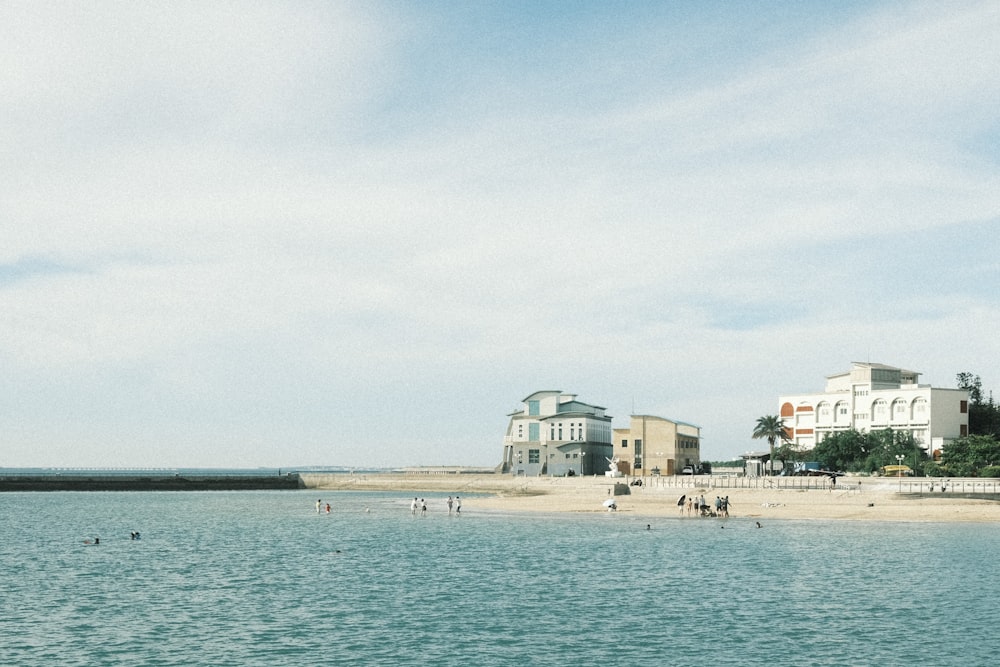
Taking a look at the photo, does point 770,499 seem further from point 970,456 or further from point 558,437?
point 558,437

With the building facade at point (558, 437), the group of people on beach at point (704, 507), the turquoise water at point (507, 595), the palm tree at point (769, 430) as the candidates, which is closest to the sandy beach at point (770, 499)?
the group of people on beach at point (704, 507)

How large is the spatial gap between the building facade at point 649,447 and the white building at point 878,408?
2754 centimetres

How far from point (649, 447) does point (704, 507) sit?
61030 millimetres

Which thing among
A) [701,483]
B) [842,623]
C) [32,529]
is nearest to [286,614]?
[842,623]

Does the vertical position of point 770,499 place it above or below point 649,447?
below

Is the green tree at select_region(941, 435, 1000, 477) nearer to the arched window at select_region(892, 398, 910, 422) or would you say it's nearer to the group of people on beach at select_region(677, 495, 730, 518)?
the arched window at select_region(892, 398, 910, 422)

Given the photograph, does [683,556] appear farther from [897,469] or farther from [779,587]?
[897,469]

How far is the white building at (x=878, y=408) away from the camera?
15625 centimetres

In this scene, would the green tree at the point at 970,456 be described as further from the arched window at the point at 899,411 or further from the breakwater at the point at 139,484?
the breakwater at the point at 139,484

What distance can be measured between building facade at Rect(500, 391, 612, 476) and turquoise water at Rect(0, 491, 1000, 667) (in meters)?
73.7

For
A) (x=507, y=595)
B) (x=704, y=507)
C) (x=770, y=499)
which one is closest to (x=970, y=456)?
(x=770, y=499)

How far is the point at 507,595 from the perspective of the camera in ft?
149

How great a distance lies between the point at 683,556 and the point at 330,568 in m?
21.3

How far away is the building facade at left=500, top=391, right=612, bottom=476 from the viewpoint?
156500 mm
